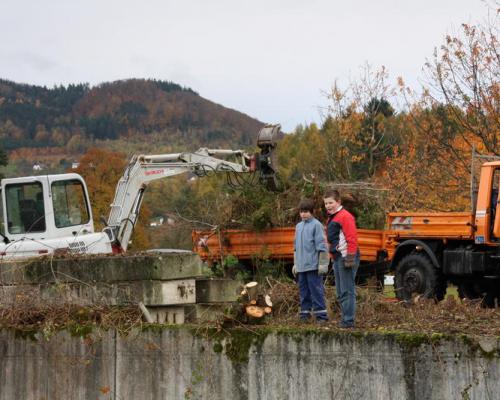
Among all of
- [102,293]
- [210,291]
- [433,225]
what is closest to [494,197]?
[433,225]

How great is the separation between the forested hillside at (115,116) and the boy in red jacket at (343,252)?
115415 mm

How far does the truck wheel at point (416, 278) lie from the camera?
15461 mm

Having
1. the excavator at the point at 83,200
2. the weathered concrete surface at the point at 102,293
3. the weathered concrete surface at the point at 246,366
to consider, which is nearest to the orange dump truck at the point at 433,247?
the excavator at the point at 83,200

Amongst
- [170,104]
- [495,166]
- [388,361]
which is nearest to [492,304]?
[495,166]

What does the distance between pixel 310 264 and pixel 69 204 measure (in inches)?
339

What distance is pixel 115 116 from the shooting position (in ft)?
475

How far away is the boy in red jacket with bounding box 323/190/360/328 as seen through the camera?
9.05 meters

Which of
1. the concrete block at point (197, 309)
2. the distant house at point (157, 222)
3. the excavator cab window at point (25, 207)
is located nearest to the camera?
the concrete block at point (197, 309)

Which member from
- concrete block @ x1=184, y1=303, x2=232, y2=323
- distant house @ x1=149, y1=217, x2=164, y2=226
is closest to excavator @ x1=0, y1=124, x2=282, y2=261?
concrete block @ x1=184, y1=303, x2=232, y2=323

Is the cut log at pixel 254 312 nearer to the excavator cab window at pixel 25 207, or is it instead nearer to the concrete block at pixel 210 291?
the concrete block at pixel 210 291

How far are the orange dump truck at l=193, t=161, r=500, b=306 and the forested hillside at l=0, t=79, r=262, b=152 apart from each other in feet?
353

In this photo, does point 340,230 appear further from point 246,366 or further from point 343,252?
point 246,366

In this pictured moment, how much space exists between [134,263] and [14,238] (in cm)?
699

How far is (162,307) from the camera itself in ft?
33.5
